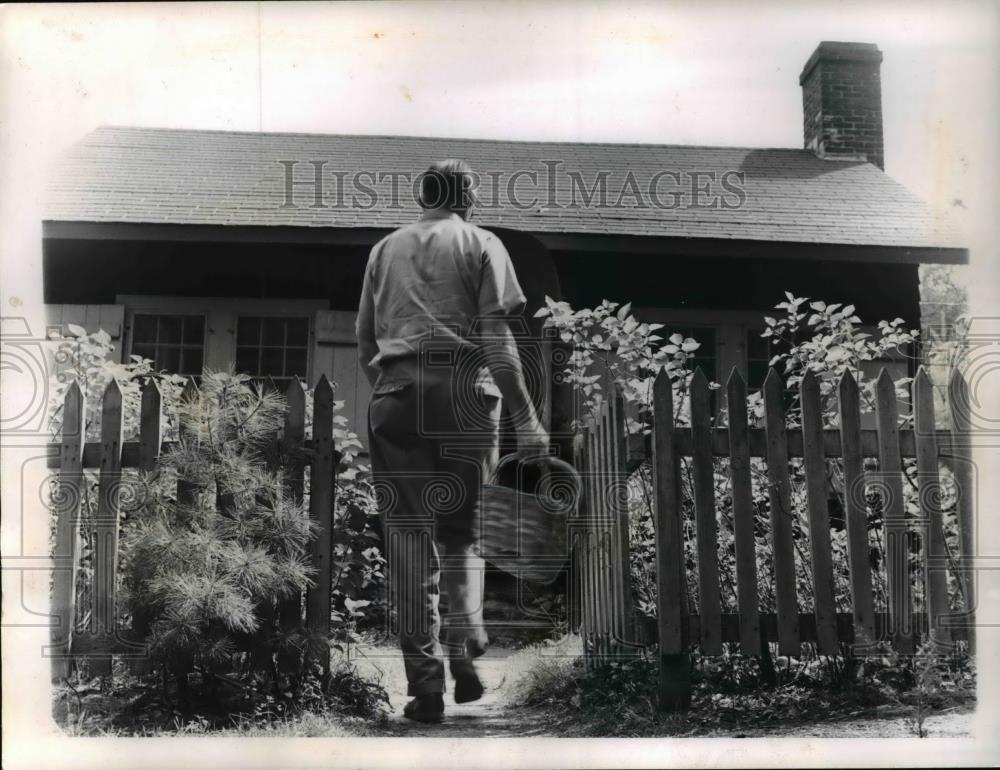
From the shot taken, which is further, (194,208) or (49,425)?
(194,208)

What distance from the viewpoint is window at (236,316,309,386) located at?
482cm

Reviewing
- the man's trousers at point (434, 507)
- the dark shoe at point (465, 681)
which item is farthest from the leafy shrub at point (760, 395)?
the dark shoe at point (465, 681)

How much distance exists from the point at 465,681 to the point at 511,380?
56.1 inches

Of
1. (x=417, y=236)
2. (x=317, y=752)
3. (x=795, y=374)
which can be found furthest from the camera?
(x=795, y=374)

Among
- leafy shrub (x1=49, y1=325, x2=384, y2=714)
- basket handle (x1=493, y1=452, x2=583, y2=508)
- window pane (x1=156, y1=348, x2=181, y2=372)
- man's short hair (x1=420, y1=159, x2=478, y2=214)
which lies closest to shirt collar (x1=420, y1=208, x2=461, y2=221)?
man's short hair (x1=420, y1=159, x2=478, y2=214)

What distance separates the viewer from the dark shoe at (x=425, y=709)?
443cm

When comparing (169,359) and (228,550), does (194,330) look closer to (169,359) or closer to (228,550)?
(169,359)

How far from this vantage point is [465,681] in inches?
177

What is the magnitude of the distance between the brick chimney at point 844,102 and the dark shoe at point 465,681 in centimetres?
349

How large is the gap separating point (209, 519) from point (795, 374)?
3.03m

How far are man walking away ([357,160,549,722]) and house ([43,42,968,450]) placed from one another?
0.19 m

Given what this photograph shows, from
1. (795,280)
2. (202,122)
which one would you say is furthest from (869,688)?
(202,122)

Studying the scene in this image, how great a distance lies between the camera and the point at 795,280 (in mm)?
5188

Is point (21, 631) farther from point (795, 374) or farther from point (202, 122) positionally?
point (795, 374)
